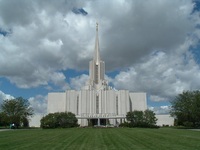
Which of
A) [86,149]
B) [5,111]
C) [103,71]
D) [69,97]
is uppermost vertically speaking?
[103,71]

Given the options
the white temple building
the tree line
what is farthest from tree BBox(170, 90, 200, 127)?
the white temple building

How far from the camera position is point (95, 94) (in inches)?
4353

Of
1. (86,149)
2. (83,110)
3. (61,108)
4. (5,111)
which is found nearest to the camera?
(86,149)

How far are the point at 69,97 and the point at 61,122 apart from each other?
35669mm

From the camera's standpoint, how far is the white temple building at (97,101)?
104 metres

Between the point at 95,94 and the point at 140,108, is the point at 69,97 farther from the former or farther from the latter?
the point at 140,108

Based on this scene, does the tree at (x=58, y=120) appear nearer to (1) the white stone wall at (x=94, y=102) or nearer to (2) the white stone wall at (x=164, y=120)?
(1) the white stone wall at (x=94, y=102)

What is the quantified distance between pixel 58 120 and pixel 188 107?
36019mm

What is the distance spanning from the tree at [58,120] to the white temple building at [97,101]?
2129cm

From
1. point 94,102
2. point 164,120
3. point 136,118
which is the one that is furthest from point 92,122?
point 164,120

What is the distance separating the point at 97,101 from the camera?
4358 inches

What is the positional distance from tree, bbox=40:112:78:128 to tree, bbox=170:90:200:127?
101 ft

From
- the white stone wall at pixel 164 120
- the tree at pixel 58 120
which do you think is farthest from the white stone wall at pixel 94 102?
the tree at pixel 58 120

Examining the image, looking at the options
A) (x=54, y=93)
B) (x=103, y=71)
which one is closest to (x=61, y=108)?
(x=54, y=93)
